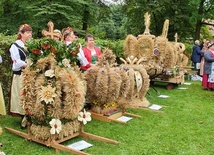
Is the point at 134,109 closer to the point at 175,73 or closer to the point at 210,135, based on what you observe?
the point at 210,135

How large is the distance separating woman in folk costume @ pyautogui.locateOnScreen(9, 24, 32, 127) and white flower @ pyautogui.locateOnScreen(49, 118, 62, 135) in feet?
3.64

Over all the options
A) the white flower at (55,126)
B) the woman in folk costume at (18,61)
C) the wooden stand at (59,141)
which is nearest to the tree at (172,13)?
the woman in folk costume at (18,61)

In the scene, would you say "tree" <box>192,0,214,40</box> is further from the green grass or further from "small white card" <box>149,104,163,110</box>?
"small white card" <box>149,104,163,110</box>

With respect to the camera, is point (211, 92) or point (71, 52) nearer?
point (71, 52)

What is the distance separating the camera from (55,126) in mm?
4152

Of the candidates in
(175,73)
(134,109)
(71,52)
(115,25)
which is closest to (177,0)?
(115,25)

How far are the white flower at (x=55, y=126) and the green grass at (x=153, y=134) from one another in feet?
1.02

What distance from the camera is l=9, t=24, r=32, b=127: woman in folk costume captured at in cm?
468

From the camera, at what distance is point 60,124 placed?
418cm

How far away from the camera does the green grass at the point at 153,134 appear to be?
4316 mm

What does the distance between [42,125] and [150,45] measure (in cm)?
527

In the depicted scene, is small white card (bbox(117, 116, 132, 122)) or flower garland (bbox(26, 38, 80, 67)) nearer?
flower garland (bbox(26, 38, 80, 67))

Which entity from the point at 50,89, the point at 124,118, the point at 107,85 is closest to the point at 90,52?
the point at 107,85

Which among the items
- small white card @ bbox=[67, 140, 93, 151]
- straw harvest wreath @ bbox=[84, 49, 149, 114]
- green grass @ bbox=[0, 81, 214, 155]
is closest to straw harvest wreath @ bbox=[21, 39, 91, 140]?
small white card @ bbox=[67, 140, 93, 151]
